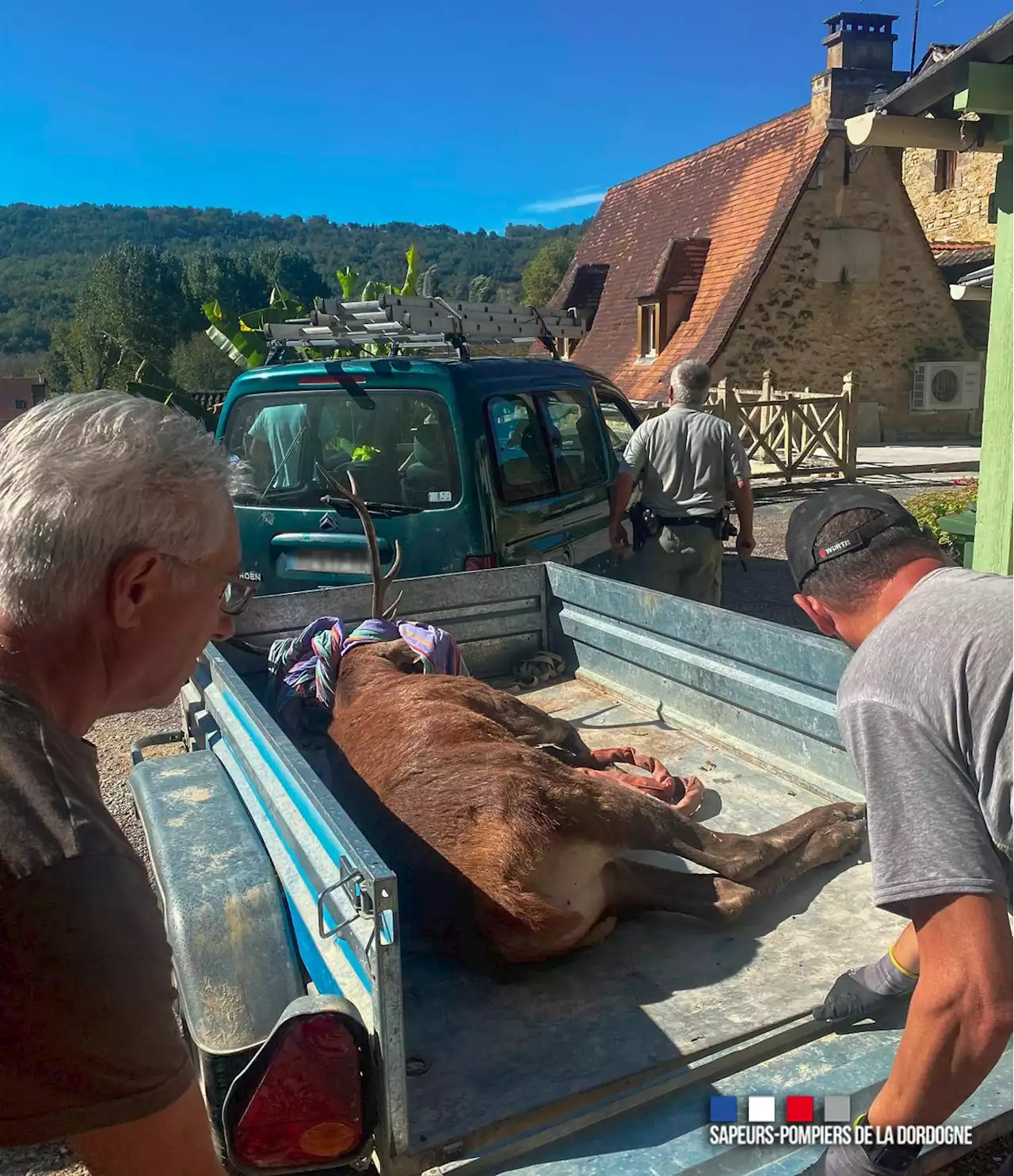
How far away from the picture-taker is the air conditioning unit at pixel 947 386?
21.6 meters

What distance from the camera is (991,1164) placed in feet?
7.96

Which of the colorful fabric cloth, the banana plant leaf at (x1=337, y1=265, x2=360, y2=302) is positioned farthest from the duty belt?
the banana plant leaf at (x1=337, y1=265, x2=360, y2=302)

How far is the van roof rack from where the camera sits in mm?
5102

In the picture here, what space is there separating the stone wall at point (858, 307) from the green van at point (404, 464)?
1617 cm

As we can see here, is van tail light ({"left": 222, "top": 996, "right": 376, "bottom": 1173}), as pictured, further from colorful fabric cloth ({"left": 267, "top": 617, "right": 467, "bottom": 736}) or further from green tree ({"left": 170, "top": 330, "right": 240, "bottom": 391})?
green tree ({"left": 170, "top": 330, "right": 240, "bottom": 391})

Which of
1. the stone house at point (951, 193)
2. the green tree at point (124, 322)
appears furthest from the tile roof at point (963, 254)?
the green tree at point (124, 322)

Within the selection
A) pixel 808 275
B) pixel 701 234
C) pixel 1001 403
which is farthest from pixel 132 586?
pixel 701 234

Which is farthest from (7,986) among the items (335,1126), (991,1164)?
(991,1164)

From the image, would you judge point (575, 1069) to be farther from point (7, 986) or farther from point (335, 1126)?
point (7, 986)

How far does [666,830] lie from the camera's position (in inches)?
109

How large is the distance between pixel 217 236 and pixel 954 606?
12121 centimetres

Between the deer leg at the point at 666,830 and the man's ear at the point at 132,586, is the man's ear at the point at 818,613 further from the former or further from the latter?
the man's ear at the point at 132,586

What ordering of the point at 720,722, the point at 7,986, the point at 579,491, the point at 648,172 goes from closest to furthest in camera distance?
the point at 7,986
the point at 720,722
the point at 579,491
the point at 648,172

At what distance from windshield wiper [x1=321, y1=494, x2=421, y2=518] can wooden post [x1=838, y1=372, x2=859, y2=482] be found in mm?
13160
